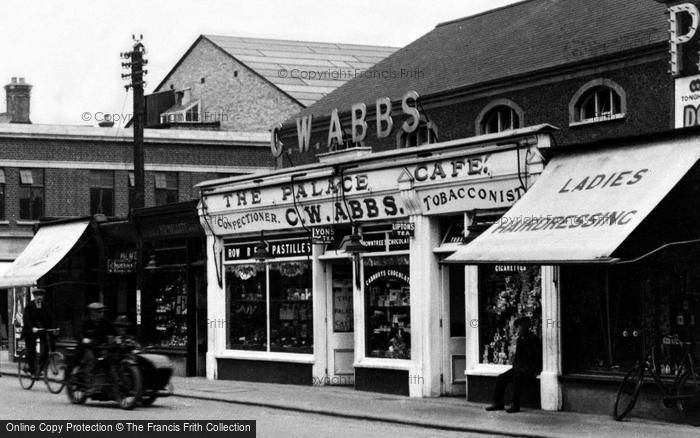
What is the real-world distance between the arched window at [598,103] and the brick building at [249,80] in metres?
26.1

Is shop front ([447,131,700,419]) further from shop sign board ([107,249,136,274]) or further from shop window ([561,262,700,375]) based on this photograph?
shop sign board ([107,249,136,274])

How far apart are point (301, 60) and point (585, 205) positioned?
124 ft

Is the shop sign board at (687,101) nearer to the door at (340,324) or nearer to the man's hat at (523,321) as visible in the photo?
the man's hat at (523,321)

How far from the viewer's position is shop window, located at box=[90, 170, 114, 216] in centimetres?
5191

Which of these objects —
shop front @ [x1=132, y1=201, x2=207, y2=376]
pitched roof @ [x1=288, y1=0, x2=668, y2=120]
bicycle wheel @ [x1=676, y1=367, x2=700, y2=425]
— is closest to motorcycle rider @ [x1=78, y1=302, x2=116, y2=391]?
shop front @ [x1=132, y1=201, x2=207, y2=376]

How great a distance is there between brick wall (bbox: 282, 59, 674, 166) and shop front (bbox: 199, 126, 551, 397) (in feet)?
9.21

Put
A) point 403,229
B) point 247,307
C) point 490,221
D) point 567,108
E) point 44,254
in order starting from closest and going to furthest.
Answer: point 490,221
point 403,229
point 567,108
point 247,307
point 44,254

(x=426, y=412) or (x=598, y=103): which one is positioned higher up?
(x=598, y=103)

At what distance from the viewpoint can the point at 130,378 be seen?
18.9 m

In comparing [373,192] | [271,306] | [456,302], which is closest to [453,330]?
[456,302]

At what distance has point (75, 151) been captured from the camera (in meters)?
51.4

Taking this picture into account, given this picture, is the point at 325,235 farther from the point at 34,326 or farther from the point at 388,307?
the point at 34,326

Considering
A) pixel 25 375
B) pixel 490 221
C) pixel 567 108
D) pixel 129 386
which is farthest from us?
pixel 25 375

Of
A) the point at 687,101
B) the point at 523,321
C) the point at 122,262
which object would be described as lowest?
the point at 523,321
